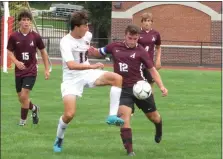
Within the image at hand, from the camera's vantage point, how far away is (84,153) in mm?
9227

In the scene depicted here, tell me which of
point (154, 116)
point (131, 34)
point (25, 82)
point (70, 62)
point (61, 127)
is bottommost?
point (61, 127)

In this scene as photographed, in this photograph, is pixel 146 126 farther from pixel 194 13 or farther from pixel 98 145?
pixel 194 13

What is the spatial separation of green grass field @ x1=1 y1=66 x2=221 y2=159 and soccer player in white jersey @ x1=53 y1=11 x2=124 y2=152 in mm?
622

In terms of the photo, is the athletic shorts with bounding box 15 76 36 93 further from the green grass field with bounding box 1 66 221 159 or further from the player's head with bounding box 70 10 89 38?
the player's head with bounding box 70 10 89 38

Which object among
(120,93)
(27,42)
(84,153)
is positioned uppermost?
(27,42)

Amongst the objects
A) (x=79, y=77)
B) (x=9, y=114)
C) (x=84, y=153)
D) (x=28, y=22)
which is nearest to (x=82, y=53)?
(x=79, y=77)

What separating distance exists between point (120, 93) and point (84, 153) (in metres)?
1.01

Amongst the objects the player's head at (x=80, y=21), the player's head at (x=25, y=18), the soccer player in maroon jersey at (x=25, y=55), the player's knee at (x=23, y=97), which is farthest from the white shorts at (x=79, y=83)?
the player's knee at (x=23, y=97)

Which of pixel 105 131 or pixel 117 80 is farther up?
pixel 117 80

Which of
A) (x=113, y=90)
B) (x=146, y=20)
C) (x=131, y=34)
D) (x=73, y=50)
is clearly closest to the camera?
(x=113, y=90)

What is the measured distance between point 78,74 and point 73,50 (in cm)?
35

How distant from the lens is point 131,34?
904cm

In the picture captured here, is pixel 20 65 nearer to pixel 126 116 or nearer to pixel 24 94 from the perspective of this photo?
pixel 24 94

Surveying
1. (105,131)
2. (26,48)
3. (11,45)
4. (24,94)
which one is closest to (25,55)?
(26,48)
